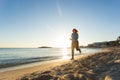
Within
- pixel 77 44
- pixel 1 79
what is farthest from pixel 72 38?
pixel 1 79

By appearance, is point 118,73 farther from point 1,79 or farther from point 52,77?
point 1,79

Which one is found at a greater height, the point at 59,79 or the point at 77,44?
the point at 77,44

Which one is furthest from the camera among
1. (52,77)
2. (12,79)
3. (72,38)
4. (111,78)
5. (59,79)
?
(72,38)

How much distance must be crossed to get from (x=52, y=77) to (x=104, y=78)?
183 centimetres

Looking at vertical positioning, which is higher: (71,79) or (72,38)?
(72,38)

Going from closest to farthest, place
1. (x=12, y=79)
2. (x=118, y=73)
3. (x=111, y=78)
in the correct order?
(x=111, y=78) → (x=118, y=73) → (x=12, y=79)

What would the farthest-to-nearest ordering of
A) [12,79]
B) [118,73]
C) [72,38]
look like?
[72,38] → [12,79] → [118,73]

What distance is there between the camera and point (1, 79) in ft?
25.8

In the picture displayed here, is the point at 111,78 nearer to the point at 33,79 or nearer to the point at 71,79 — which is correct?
the point at 71,79

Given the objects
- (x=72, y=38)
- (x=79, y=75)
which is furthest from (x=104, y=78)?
(x=72, y=38)

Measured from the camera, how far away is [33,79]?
6.75 m

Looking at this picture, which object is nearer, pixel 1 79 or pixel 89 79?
pixel 89 79

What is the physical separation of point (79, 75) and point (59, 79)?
0.64 metres

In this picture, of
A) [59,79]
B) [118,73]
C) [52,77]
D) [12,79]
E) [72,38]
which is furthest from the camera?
[72,38]
